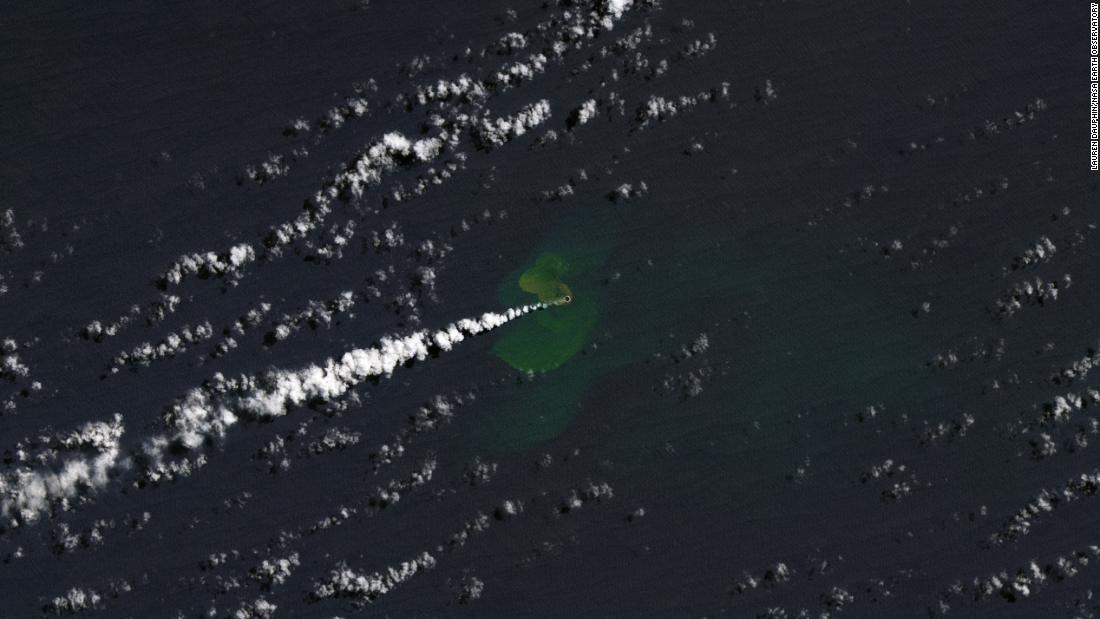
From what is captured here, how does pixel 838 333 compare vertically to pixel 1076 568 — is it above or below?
above

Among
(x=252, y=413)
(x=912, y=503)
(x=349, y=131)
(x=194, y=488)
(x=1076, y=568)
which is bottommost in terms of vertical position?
(x=1076, y=568)

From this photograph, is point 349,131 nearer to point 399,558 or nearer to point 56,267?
point 56,267

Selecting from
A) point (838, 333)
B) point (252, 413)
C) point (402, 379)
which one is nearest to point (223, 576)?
point (252, 413)

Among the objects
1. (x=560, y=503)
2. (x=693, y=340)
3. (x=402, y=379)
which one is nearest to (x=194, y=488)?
(x=402, y=379)

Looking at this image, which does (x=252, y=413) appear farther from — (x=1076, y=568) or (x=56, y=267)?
(x=1076, y=568)

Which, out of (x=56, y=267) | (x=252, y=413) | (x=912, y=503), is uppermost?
(x=56, y=267)
